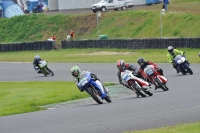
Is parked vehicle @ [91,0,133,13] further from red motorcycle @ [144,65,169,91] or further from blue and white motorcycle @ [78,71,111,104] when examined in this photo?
blue and white motorcycle @ [78,71,111,104]

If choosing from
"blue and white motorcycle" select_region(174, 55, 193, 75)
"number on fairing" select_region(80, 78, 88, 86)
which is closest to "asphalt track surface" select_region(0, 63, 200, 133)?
"number on fairing" select_region(80, 78, 88, 86)

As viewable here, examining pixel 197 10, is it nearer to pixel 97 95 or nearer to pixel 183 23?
pixel 183 23

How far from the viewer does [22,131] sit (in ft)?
35.4

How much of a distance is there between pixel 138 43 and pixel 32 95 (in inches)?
677

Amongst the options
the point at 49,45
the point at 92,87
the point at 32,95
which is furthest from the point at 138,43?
the point at 92,87

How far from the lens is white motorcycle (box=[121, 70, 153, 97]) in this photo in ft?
50.1

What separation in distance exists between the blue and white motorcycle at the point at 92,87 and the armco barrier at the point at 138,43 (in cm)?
1744

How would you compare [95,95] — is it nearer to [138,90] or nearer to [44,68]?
[138,90]

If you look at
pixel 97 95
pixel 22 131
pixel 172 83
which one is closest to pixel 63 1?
pixel 172 83

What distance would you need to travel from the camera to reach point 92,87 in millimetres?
14703

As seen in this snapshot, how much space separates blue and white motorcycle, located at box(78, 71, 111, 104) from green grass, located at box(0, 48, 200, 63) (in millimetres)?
13031

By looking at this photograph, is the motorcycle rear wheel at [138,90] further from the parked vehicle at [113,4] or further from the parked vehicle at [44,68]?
the parked vehicle at [113,4]

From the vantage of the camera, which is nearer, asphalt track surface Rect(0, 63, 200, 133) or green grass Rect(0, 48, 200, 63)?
asphalt track surface Rect(0, 63, 200, 133)

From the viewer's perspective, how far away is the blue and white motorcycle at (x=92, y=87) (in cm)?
1460
